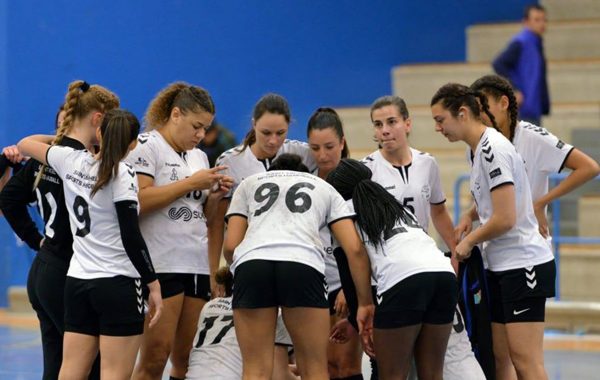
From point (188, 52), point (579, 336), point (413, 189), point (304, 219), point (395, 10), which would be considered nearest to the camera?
point (304, 219)

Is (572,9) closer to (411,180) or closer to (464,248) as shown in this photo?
(411,180)

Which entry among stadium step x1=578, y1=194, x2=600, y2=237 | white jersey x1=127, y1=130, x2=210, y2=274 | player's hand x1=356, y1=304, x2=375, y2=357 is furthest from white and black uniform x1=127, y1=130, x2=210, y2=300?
stadium step x1=578, y1=194, x2=600, y2=237

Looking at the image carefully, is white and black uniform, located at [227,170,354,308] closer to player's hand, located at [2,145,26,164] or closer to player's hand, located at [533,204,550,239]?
player's hand, located at [2,145,26,164]

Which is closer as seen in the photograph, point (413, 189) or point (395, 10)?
point (413, 189)

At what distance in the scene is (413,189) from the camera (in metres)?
6.02

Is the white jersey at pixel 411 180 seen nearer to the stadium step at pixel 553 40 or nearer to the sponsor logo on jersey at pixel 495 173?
the sponsor logo on jersey at pixel 495 173

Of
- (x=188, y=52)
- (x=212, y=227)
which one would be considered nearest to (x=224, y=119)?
(x=188, y=52)

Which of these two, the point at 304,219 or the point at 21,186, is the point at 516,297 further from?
the point at 21,186

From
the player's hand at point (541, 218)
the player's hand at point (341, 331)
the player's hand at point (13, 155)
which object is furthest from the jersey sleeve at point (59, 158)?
the player's hand at point (541, 218)

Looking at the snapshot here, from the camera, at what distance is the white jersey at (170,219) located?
18.5ft

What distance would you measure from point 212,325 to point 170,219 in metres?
0.57

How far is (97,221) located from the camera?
4.99 metres

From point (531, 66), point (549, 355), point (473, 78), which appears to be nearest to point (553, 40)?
point (473, 78)

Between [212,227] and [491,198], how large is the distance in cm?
151
